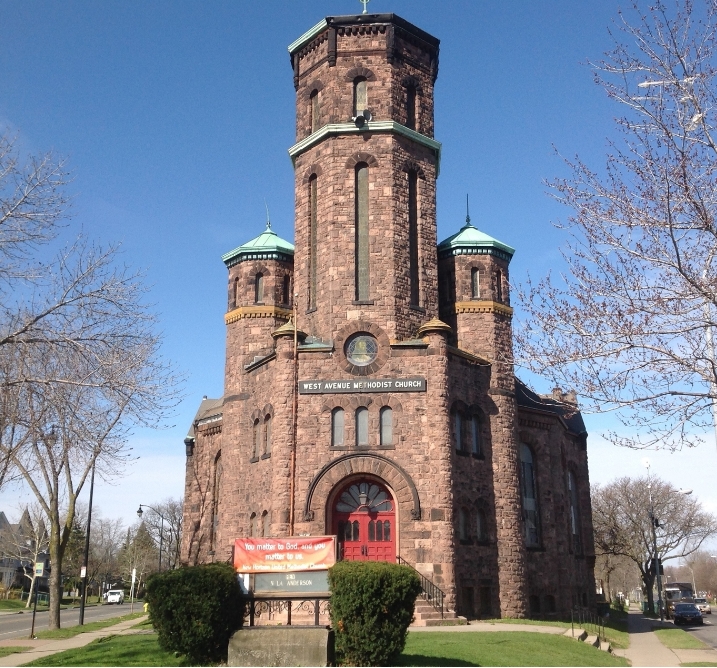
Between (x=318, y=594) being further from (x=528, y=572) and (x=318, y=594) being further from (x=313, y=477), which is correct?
(x=528, y=572)

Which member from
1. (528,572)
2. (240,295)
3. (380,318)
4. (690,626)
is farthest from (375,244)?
(690,626)

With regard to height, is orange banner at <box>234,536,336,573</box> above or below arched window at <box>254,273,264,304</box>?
below

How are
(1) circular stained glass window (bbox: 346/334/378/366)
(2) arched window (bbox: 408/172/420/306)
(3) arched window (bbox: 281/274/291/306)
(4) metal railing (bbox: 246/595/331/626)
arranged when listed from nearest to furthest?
(4) metal railing (bbox: 246/595/331/626)
(1) circular stained glass window (bbox: 346/334/378/366)
(2) arched window (bbox: 408/172/420/306)
(3) arched window (bbox: 281/274/291/306)

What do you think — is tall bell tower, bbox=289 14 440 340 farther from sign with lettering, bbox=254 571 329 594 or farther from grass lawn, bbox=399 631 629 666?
sign with lettering, bbox=254 571 329 594

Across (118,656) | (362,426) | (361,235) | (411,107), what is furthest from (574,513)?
(118,656)

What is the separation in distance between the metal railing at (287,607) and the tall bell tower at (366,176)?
9.44m

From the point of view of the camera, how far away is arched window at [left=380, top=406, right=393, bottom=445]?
84.8 feet

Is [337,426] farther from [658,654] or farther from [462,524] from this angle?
[658,654]

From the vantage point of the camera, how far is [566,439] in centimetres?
3856

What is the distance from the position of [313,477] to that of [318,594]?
36.3 ft

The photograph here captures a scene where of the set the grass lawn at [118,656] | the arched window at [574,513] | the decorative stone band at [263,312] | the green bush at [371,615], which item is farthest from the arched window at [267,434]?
the arched window at [574,513]

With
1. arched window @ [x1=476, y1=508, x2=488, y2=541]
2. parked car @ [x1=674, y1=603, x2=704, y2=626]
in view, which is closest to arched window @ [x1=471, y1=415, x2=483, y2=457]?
arched window @ [x1=476, y1=508, x2=488, y2=541]

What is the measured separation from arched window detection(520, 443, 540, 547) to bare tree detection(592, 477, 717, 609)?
94.5 feet

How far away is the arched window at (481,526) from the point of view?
2711 centimetres
